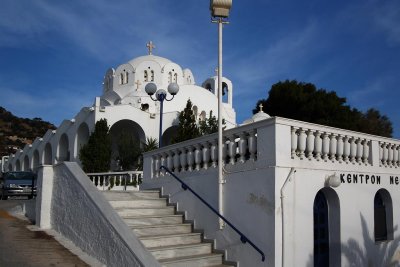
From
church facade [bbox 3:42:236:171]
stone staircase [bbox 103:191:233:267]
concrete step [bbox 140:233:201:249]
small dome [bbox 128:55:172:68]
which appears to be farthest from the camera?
small dome [bbox 128:55:172:68]

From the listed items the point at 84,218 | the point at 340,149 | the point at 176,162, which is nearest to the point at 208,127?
the point at 176,162

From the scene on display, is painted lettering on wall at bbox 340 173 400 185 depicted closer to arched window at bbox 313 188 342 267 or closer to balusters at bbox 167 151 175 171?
arched window at bbox 313 188 342 267

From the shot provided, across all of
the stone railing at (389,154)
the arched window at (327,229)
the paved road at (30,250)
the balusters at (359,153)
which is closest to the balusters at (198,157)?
the arched window at (327,229)

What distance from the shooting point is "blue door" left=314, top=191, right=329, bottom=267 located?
7852 mm

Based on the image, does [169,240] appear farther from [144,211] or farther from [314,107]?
[314,107]

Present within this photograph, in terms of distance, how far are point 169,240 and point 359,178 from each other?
13.5 ft

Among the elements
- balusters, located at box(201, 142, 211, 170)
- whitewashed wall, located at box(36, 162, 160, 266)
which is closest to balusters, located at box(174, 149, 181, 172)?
balusters, located at box(201, 142, 211, 170)

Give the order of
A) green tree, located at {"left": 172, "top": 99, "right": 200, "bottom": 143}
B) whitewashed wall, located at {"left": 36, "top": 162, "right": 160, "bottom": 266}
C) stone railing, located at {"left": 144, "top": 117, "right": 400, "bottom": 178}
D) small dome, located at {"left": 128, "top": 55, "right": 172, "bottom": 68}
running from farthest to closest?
small dome, located at {"left": 128, "top": 55, "right": 172, "bottom": 68} < green tree, located at {"left": 172, "top": 99, "right": 200, "bottom": 143} < stone railing, located at {"left": 144, "top": 117, "right": 400, "bottom": 178} < whitewashed wall, located at {"left": 36, "top": 162, "right": 160, "bottom": 266}

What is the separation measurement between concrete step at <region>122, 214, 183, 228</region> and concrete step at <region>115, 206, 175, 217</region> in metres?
0.14

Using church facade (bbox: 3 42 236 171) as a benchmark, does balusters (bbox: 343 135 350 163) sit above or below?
below

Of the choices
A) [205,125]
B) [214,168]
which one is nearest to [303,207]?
[214,168]

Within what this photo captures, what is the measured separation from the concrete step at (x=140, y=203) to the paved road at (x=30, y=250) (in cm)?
138

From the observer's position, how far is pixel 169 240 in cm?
770

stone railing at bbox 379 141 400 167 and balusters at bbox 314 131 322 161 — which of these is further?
stone railing at bbox 379 141 400 167
